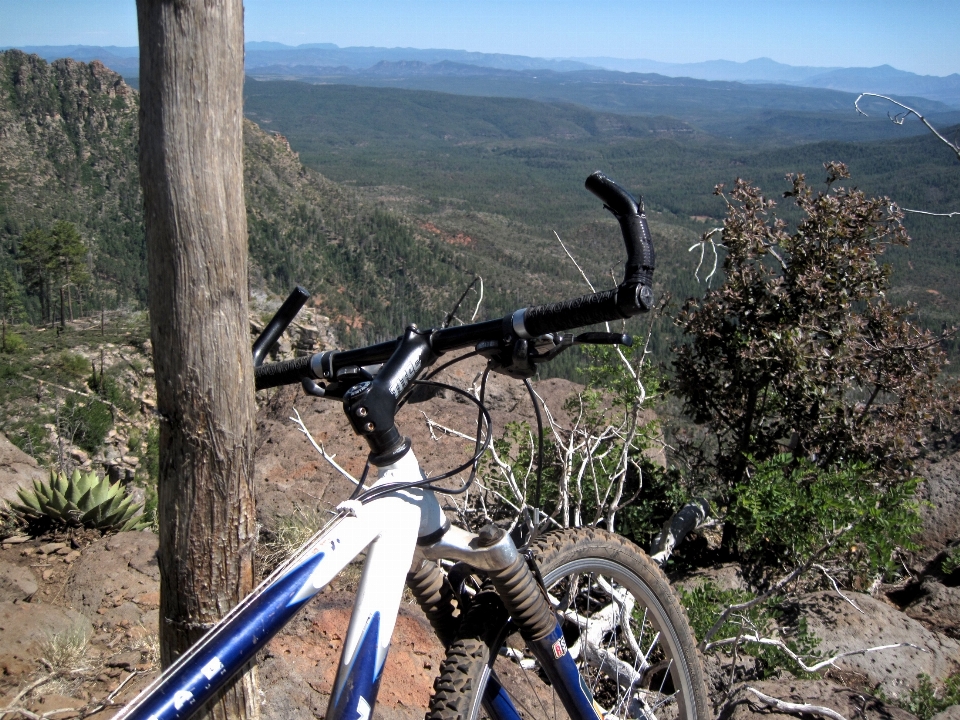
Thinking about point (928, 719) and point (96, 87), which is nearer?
point (928, 719)

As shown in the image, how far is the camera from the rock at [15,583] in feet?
13.2

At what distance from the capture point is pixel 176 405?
1.83 metres

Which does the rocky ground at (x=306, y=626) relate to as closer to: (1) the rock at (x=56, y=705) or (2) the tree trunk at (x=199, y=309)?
(1) the rock at (x=56, y=705)

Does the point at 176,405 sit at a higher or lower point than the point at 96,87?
lower

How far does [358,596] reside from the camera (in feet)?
5.57

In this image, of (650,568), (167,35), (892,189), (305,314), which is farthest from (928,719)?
(892,189)

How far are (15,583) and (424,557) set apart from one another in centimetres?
327

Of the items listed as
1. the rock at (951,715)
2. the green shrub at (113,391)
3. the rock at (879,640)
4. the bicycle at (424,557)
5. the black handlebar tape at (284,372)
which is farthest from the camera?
the green shrub at (113,391)

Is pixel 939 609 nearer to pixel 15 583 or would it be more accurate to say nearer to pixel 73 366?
pixel 15 583

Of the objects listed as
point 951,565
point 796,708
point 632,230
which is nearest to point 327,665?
point 796,708

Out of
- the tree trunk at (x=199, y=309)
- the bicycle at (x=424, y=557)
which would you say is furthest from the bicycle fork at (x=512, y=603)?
the tree trunk at (x=199, y=309)

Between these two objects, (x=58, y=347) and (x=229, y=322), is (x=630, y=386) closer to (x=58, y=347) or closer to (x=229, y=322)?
(x=229, y=322)

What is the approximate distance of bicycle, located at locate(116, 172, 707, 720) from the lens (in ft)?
5.01

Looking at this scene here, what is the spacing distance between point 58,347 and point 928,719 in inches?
933
